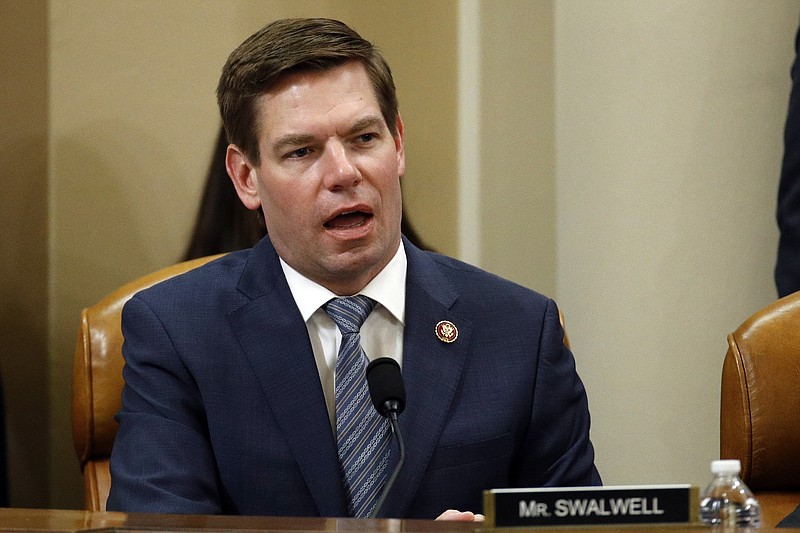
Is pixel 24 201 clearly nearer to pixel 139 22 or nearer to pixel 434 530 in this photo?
pixel 139 22

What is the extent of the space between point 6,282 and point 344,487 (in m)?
1.72

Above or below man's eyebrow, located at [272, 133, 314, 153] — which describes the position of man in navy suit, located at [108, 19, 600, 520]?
below

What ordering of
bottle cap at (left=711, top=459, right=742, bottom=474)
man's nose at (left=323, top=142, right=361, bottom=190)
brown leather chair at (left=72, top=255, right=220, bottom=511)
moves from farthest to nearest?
brown leather chair at (left=72, top=255, right=220, bottom=511), man's nose at (left=323, top=142, right=361, bottom=190), bottle cap at (left=711, top=459, right=742, bottom=474)

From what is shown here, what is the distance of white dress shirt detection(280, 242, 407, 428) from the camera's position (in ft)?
6.49

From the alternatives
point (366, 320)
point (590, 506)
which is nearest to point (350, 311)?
point (366, 320)

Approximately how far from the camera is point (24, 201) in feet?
10.5

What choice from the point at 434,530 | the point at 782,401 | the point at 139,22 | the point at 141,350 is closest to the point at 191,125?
the point at 139,22

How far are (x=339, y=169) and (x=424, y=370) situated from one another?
39 centimetres

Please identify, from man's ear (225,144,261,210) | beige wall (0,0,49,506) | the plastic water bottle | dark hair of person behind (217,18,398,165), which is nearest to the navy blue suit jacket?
man's ear (225,144,261,210)

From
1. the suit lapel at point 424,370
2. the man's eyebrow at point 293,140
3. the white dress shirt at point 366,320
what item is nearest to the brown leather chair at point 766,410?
the suit lapel at point 424,370

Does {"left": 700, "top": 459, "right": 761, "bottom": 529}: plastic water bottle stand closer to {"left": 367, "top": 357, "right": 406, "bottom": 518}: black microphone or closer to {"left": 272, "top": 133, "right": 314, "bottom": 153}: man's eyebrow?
{"left": 367, "top": 357, "right": 406, "bottom": 518}: black microphone

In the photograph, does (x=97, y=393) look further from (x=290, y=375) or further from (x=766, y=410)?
(x=766, y=410)

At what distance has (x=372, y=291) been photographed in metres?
2.04

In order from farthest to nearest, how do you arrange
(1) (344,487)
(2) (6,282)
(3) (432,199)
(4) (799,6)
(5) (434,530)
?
(3) (432,199) < (2) (6,282) < (4) (799,6) < (1) (344,487) < (5) (434,530)
